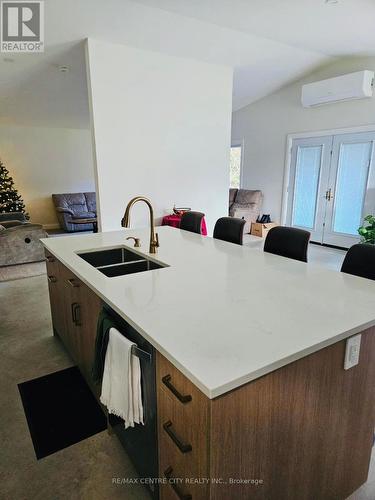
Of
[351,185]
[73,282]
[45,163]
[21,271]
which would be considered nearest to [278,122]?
[351,185]

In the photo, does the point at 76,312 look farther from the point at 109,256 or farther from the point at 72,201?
the point at 72,201

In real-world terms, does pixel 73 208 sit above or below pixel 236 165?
below

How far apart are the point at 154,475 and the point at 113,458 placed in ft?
1.61

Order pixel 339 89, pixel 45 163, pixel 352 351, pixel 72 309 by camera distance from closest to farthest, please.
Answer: pixel 352 351, pixel 72 309, pixel 339 89, pixel 45 163

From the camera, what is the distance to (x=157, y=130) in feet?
15.7

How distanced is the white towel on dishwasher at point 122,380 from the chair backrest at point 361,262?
1.28 m

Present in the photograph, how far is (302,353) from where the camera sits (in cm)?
100

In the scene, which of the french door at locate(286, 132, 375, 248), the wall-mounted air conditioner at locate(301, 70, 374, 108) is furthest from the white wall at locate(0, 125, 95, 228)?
the wall-mounted air conditioner at locate(301, 70, 374, 108)

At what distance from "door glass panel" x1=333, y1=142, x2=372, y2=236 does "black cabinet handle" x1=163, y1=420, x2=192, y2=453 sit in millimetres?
5776

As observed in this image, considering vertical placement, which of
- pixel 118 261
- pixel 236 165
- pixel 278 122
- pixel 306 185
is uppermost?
pixel 278 122

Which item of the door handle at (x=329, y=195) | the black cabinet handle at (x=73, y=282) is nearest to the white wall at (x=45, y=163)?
the door handle at (x=329, y=195)

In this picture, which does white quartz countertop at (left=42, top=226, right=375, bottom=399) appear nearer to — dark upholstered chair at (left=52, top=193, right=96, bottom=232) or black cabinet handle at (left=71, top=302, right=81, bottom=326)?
black cabinet handle at (left=71, top=302, right=81, bottom=326)

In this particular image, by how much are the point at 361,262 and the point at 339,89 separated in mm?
4967

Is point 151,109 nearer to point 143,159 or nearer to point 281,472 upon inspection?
point 143,159
